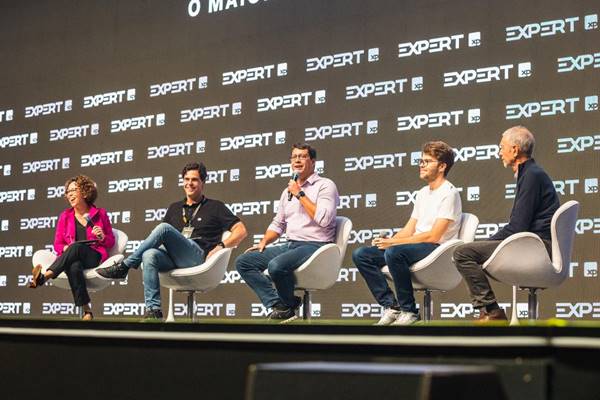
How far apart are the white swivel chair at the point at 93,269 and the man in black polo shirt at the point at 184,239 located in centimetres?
49

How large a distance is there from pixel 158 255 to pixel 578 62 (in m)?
3.04

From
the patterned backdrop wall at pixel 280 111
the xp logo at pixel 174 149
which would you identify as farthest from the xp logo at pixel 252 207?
the xp logo at pixel 174 149

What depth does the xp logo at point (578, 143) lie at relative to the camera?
5625 millimetres

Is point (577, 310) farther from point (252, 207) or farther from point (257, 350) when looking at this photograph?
point (257, 350)

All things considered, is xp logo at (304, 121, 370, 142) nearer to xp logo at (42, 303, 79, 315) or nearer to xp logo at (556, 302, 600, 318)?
xp logo at (556, 302, 600, 318)

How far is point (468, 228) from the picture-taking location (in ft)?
16.1

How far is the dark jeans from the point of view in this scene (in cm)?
434

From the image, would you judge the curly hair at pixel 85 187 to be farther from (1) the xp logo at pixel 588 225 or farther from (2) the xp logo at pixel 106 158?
(1) the xp logo at pixel 588 225

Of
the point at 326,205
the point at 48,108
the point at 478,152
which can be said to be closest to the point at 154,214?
the point at 48,108

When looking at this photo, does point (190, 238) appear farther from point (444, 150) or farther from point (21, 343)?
point (21, 343)

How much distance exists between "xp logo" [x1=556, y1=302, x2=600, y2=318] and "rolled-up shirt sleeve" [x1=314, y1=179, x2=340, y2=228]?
5.58 ft

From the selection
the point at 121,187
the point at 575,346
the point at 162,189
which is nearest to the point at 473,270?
the point at 575,346

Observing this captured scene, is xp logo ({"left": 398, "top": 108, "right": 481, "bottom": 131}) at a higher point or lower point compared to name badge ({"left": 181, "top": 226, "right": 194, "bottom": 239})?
higher

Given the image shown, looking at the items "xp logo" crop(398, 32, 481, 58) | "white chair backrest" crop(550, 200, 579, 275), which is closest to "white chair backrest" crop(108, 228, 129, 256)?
"xp logo" crop(398, 32, 481, 58)
